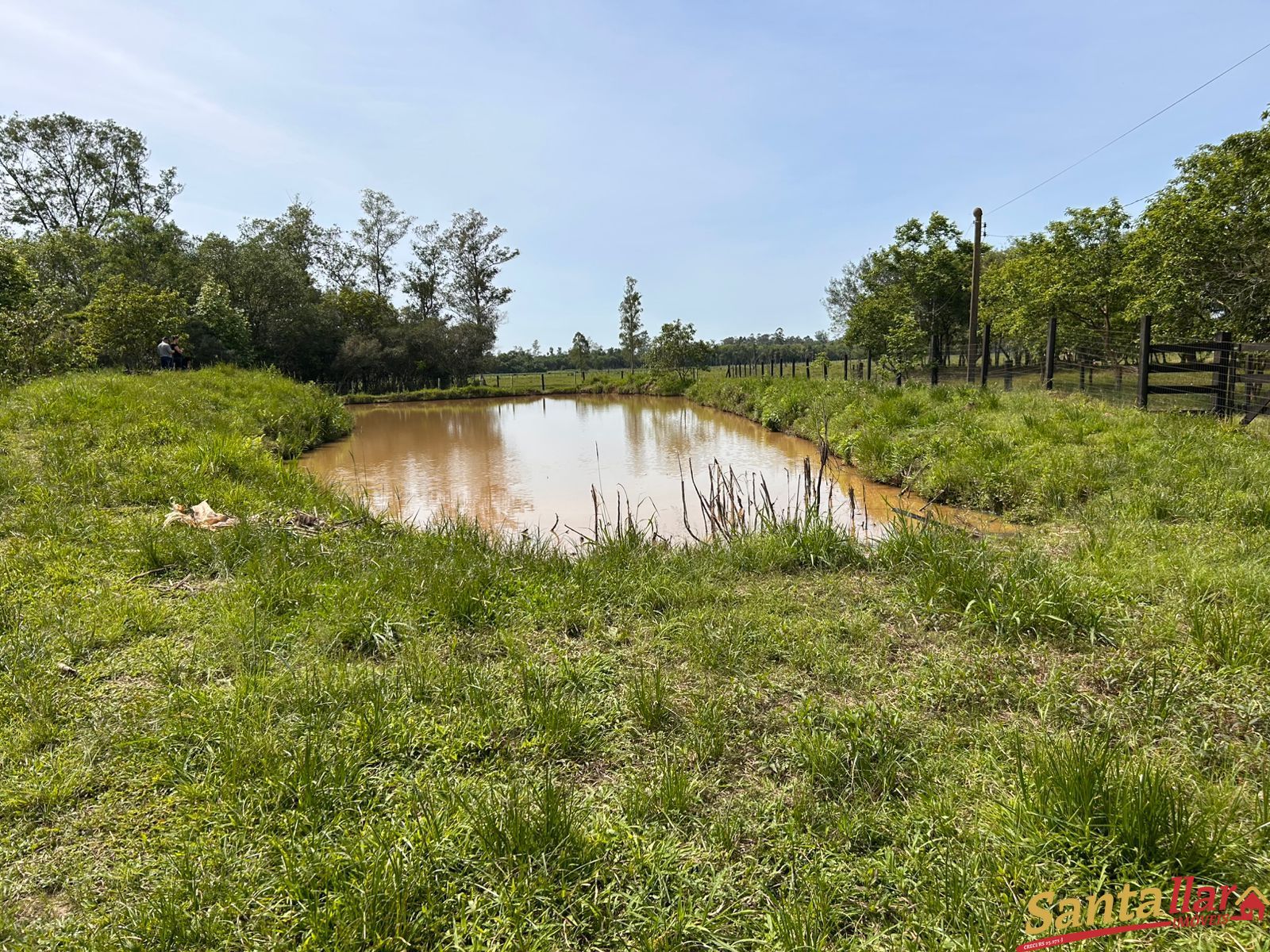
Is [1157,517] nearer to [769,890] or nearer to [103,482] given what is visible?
[769,890]

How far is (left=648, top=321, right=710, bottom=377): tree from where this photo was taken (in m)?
31.1

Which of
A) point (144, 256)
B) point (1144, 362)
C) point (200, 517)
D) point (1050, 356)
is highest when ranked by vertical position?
point (144, 256)

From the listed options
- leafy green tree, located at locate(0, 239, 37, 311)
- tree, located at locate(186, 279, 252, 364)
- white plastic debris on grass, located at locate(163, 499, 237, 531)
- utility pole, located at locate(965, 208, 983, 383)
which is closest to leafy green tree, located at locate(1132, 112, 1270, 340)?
utility pole, located at locate(965, 208, 983, 383)

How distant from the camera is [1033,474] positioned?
6660 mm

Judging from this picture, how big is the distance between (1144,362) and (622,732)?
33.4ft

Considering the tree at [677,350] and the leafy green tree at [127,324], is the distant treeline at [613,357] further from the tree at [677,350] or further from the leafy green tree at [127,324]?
the leafy green tree at [127,324]

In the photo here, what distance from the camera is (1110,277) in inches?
683

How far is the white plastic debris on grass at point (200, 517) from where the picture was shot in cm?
503

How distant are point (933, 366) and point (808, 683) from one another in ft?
45.4

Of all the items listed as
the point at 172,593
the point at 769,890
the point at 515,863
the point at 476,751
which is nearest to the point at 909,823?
the point at 769,890

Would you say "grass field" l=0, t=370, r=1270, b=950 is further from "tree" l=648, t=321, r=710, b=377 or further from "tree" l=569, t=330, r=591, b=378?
"tree" l=569, t=330, r=591, b=378

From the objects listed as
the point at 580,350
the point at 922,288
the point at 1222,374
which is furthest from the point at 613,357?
the point at 1222,374

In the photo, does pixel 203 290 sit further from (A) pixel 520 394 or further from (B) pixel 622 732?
(B) pixel 622 732

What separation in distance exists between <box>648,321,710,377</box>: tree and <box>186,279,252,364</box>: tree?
709 inches
